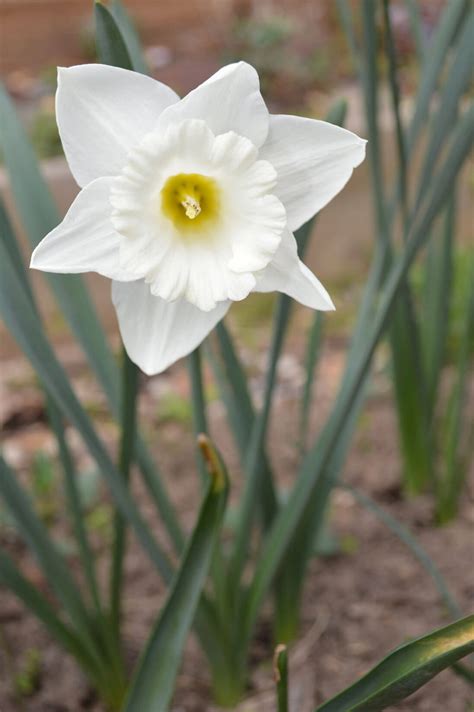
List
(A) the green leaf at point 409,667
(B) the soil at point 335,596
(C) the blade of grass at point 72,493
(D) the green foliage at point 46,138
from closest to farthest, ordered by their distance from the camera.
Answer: (A) the green leaf at point 409,667 → (C) the blade of grass at point 72,493 → (B) the soil at point 335,596 → (D) the green foliage at point 46,138

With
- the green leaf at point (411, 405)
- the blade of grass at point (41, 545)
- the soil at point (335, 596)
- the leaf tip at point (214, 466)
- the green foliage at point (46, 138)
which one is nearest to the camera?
the leaf tip at point (214, 466)

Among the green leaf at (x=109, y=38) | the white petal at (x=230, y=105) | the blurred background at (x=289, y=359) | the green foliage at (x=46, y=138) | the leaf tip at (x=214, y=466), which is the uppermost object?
the green leaf at (x=109, y=38)

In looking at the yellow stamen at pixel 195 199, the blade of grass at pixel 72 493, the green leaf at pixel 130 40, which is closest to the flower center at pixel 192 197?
the yellow stamen at pixel 195 199

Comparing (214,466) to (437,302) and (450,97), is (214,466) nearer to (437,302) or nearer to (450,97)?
(450,97)

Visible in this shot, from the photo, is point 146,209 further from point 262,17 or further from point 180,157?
point 262,17

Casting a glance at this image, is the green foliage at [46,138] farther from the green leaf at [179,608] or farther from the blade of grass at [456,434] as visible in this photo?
the green leaf at [179,608]

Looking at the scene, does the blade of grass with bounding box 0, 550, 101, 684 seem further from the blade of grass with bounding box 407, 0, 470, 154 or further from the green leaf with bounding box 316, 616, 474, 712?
the blade of grass with bounding box 407, 0, 470, 154

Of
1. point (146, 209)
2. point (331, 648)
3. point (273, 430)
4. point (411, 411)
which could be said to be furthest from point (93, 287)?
point (146, 209)
